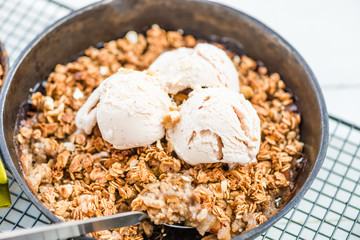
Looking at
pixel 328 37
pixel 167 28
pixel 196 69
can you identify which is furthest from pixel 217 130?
pixel 328 37

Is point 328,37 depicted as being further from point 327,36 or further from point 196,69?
point 196,69

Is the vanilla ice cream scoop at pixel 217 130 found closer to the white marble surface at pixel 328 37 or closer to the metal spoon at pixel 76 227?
the metal spoon at pixel 76 227

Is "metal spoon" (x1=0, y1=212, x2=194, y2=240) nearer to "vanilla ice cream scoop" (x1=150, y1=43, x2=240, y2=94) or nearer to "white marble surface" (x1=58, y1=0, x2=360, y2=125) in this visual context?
"vanilla ice cream scoop" (x1=150, y1=43, x2=240, y2=94)

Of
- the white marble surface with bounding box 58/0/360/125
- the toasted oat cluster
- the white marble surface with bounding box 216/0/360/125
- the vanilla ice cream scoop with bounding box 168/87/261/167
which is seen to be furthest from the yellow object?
the white marble surface with bounding box 216/0/360/125

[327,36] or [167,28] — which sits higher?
[167,28]

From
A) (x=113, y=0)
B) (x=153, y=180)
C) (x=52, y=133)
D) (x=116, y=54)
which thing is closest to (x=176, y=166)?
(x=153, y=180)

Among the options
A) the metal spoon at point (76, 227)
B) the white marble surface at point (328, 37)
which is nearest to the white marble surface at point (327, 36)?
the white marble surface at point (328, 37)

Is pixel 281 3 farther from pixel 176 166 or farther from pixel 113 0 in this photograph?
pixel 176 166
